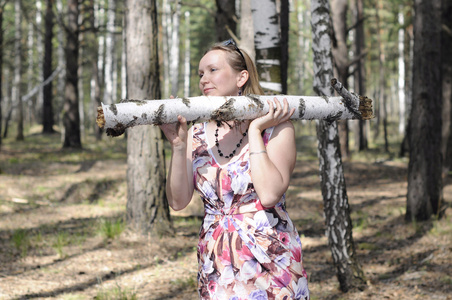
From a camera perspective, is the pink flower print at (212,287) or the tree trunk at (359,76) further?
the tree trunk at (359,76)

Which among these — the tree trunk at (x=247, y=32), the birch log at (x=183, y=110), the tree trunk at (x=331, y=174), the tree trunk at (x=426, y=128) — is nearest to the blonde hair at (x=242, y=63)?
the birch log at (x=183, y=110)

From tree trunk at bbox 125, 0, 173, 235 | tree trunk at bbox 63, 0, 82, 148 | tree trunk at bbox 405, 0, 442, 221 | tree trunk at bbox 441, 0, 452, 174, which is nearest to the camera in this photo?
tree trunk at bbox 125, 0, 173, 235

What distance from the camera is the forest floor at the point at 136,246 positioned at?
16.5 ft

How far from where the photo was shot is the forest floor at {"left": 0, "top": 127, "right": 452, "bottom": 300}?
5.04 m

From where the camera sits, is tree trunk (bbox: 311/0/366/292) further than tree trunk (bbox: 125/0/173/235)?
No

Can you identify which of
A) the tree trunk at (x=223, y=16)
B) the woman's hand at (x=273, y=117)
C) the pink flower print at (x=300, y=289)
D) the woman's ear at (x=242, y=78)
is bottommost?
the pink flower print at (x=300, y=289)

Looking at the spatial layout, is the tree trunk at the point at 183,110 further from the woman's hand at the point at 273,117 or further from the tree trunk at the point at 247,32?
the tree trunk at the point at 247,32

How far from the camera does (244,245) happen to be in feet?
7.25

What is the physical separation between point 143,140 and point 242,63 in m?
4.41

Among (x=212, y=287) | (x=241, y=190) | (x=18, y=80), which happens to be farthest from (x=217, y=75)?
(x=18, y=80)

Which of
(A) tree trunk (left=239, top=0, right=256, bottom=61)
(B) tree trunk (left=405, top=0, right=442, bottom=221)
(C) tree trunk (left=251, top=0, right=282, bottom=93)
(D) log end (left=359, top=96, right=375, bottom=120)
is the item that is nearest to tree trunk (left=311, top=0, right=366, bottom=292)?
(C) tree trunk (left=251, top=0, right=282, bottom=93)

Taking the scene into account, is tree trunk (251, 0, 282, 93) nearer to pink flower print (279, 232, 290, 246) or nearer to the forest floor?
the forest floor

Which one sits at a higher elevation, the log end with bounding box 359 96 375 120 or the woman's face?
the woman's face

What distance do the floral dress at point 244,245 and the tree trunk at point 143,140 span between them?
439 cm
